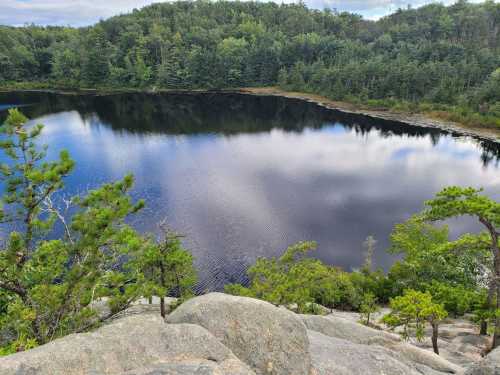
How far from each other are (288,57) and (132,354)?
470ft

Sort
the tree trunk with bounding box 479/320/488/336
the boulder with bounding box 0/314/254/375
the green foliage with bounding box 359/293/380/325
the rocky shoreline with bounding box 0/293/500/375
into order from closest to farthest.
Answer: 1. the boulder with bounding box 0/314/254/375
2. the rocky shoreline with bounding box 0/293/500/375
3. the tree trunk with bounding box 479/320/488/336
4. the green foliage with bounding box 359/293/380/325

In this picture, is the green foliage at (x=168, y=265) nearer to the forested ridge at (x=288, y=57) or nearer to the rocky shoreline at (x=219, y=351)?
the rocky shoreline at (x=219, y=351)

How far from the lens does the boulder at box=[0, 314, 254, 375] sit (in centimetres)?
916

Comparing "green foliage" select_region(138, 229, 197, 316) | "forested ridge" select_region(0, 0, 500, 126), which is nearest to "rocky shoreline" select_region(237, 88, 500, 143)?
"forested ridge" select_region(0, 0, 500, 126)

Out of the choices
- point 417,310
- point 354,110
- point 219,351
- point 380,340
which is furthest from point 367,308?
point 354,110

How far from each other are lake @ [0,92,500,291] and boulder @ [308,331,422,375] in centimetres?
1918

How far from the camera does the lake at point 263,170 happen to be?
3894 centimetres

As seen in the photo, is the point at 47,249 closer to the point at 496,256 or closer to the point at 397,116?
the point at 496,256

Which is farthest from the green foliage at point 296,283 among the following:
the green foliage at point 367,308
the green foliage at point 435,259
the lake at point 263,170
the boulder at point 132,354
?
the boulder at point 132,354

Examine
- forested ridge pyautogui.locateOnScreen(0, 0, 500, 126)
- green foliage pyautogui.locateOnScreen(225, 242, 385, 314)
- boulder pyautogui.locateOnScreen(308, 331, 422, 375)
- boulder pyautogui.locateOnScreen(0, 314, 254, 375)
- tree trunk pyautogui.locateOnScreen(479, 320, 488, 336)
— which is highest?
forested ridge pyautogui.locateOnScreen(0, 0, 500, 126)

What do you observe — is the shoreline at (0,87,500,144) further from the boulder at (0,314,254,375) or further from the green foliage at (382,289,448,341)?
the boulder at (0,314,254,375)

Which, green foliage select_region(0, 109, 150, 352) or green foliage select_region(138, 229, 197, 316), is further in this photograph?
green foliage select_region(138, 229, 197, 316)

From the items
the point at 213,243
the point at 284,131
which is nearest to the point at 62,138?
the point at 284,131

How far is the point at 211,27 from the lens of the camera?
176625mm
